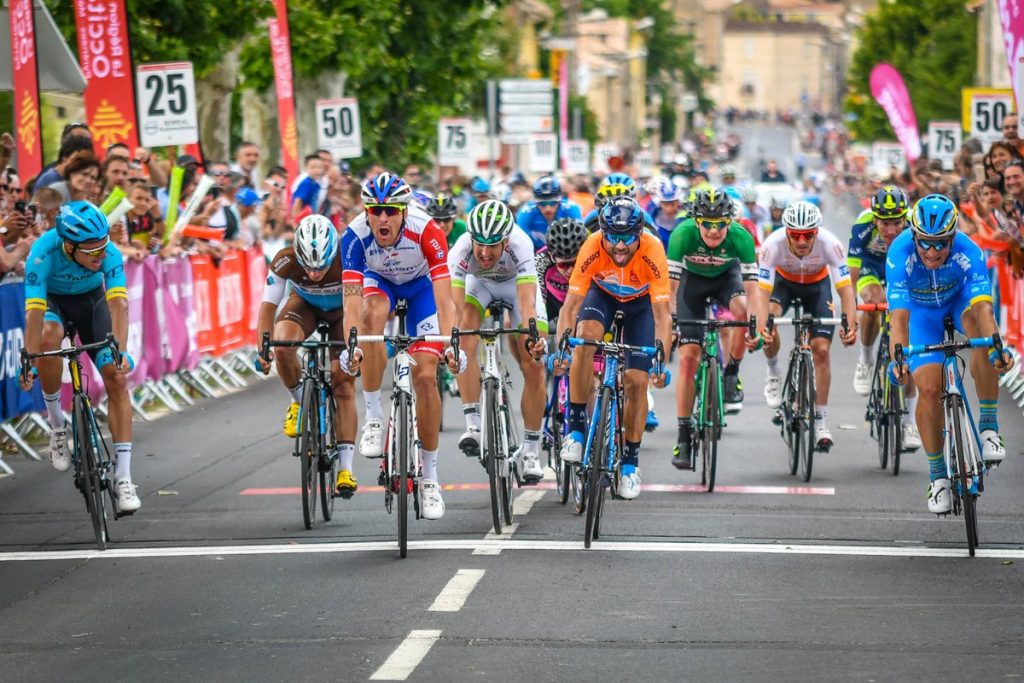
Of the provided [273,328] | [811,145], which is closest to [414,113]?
[273,328]

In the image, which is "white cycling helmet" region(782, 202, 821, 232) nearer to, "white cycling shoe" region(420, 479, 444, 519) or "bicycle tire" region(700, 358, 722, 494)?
"bicycle tire" region(700, 358, 722, 494)

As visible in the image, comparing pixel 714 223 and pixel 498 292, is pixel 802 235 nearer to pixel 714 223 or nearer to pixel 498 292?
pixel 714 223

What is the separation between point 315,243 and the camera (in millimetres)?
11477

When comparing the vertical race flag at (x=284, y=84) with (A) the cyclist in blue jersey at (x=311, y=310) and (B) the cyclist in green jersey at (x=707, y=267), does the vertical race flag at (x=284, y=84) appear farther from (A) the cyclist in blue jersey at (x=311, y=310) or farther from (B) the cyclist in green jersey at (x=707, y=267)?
(A) the cyclist in blue jersey at (x=311, y=310)

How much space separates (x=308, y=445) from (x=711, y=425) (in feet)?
9.76

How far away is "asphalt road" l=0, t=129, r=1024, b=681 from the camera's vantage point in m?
8.08

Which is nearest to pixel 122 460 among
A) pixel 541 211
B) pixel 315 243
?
pixel 315 243

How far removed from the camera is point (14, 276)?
14977 millimetres

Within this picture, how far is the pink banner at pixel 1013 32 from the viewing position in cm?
1727

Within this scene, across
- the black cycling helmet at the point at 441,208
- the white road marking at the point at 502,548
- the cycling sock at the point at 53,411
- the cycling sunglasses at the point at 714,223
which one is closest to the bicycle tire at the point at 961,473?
the white road marking at the point at 502,548

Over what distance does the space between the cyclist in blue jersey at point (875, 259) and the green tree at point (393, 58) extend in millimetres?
18989

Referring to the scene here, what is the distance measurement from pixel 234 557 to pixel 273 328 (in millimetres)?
2038

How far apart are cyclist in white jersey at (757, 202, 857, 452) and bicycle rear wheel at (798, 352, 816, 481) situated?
0.15 m

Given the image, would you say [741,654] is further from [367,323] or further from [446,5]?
[446,5]
